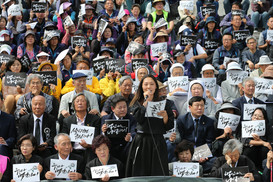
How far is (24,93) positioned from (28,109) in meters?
1.05

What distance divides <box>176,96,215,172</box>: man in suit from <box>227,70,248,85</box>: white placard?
2051 mm

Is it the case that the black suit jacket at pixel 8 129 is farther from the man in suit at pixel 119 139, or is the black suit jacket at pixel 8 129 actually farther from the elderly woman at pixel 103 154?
the elderly woman at pixel 103 154

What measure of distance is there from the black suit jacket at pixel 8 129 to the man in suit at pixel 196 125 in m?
2.58

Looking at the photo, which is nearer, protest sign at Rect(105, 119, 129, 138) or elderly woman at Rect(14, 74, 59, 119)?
protest sign at Rect(105, 119, 129, 138)

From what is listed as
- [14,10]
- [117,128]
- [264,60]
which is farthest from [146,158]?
[14,10]

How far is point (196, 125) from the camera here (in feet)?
33.2

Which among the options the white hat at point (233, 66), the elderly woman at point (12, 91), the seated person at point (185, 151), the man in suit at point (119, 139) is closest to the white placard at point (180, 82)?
the white hat at point (233, 66)

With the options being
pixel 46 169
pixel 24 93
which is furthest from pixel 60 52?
pixel 46 169

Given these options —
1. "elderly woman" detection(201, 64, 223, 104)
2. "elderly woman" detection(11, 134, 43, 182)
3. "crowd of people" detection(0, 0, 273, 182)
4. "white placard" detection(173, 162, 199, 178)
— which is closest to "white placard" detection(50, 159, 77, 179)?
"crowd of people" detection(0, 0, 273, 182)

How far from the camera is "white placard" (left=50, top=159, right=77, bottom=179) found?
8.70 meters

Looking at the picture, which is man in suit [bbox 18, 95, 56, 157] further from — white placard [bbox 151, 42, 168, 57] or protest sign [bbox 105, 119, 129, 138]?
white placard [bbox 151, 42, 168, 57]

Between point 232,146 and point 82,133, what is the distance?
7.24ft

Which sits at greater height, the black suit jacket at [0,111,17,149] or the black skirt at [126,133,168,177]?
the black suit jacket at [0,111,17,149]

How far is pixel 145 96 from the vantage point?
27.8 ft
